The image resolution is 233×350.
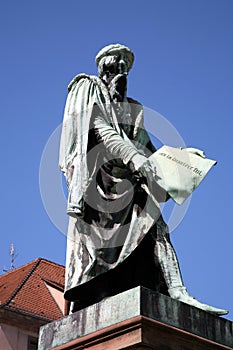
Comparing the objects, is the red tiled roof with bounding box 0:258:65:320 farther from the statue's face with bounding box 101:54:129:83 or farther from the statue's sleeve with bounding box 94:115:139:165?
the statue's sleeve with bounding box 94:115:139:165

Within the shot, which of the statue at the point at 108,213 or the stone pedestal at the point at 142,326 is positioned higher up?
the statue at the point at 108,213

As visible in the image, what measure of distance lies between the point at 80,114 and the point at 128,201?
0.86 meters

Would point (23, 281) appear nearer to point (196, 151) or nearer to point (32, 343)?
point (32, 343)

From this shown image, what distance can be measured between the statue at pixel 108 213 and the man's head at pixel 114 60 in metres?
0.27

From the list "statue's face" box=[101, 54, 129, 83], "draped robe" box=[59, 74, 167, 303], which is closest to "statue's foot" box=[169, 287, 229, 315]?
"draped robe" box=[59, 74, 167, 303]

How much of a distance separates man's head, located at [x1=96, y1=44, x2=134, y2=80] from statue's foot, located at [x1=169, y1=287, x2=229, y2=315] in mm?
2051

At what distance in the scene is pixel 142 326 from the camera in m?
5.05

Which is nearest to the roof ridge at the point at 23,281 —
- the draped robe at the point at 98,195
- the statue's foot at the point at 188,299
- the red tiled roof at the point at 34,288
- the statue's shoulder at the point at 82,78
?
the red tiled roof at the point at 34,288

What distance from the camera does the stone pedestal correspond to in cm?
509

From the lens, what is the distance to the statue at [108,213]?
586 centimetres

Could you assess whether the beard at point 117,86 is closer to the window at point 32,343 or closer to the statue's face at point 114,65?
the statue's face at point 114,65

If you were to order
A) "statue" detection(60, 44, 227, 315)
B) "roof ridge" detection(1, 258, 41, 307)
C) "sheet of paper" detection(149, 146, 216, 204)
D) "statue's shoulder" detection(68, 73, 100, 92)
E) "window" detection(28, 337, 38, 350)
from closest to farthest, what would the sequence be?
"statue" detection(60, 44, 227, 315)
"sheet of paper" detection(149, 146, 216, 204)
"statue's shoulder" detection(68, 73, 100, 92)
"window" detection(28, 337, 38, 350)
"roof ridge" detection(1, 258, 41, 307)

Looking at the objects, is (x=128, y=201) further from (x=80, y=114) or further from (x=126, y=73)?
(x=126, y=73)

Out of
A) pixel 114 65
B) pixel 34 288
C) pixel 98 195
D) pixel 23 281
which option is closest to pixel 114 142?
pixel 98 195
